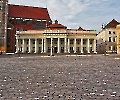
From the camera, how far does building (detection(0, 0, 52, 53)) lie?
71250 mm

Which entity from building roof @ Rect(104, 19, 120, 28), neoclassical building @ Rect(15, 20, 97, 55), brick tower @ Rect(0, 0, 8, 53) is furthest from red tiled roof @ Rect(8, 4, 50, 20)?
building roof @ Rect(104, 19, 120, 28)

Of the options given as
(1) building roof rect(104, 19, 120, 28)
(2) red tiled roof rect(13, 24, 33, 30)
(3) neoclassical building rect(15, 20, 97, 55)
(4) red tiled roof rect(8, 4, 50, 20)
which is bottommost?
(3) neoclassical building rect(15, 20, 97, 55)

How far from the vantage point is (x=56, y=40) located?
78.8 m

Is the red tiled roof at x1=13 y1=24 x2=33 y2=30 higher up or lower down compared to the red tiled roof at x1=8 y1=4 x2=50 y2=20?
lower down

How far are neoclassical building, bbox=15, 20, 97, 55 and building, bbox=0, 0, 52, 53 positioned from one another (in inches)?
121

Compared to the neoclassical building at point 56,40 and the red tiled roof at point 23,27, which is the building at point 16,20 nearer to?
the red tiled roof at point 23,27

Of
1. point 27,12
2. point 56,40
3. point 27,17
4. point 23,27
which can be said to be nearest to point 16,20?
point 23,27

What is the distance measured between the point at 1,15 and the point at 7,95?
6921 cm

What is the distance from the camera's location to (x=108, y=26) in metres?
85.2

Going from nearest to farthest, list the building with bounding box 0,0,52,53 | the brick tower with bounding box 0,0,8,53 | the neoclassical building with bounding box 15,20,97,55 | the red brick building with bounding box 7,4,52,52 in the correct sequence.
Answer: the brick tower with bounding box 0,0,8,53, the building with bounding box 0,0,52,53, the neoclassical building with bounding box 15,20,97,55, the red brick building with bounding box 7,4,52,52

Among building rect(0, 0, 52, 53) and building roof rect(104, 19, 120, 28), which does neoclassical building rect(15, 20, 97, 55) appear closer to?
building rect(0, 0, 52, 53)

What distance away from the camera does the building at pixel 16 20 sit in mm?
71250

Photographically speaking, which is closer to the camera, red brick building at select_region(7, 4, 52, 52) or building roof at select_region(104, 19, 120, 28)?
red brick building at select_region(7, 4, 52, 52)

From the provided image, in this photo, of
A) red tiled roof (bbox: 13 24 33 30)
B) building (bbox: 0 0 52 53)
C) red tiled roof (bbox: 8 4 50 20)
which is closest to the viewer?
building (bbox: 0 0 52 53)
